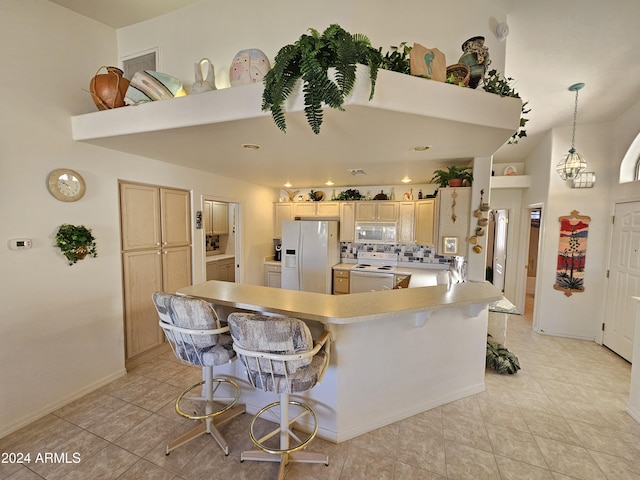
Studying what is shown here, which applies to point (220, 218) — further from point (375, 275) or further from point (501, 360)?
point (501, 360)

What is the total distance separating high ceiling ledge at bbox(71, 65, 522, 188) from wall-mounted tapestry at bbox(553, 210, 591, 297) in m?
2.34

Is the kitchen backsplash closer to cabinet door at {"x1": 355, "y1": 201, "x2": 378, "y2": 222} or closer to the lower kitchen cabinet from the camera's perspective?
cabinet door at {"x1": 355, "y1": 201, "x2": 378, "y2": 222}

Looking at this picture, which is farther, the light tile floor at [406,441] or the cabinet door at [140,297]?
the cabinet door at [140,297]

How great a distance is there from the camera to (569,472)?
1630 millimetres

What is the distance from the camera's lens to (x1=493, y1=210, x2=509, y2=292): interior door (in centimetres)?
480

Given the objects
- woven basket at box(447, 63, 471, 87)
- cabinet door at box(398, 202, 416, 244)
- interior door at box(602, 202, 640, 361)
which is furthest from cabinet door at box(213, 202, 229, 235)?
interior door at box(602, 202, 640, 361)

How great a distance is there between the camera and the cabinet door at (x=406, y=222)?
4348mm

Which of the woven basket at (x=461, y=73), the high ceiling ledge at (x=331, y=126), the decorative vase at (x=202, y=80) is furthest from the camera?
the decorative vase at (x=202, y=80)

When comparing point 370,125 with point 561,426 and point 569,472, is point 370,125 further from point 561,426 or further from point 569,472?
point 561,426

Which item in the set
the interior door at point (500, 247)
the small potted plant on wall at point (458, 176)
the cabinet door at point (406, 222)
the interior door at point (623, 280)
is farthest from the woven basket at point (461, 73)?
the interior door at point (500, 247)

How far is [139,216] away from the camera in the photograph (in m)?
2.81

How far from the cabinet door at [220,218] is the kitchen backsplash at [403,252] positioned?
235 centimetres

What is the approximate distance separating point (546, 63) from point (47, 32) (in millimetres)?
4385

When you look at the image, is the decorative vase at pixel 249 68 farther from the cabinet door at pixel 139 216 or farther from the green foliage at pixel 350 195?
the green foliage at pixel 350 195
